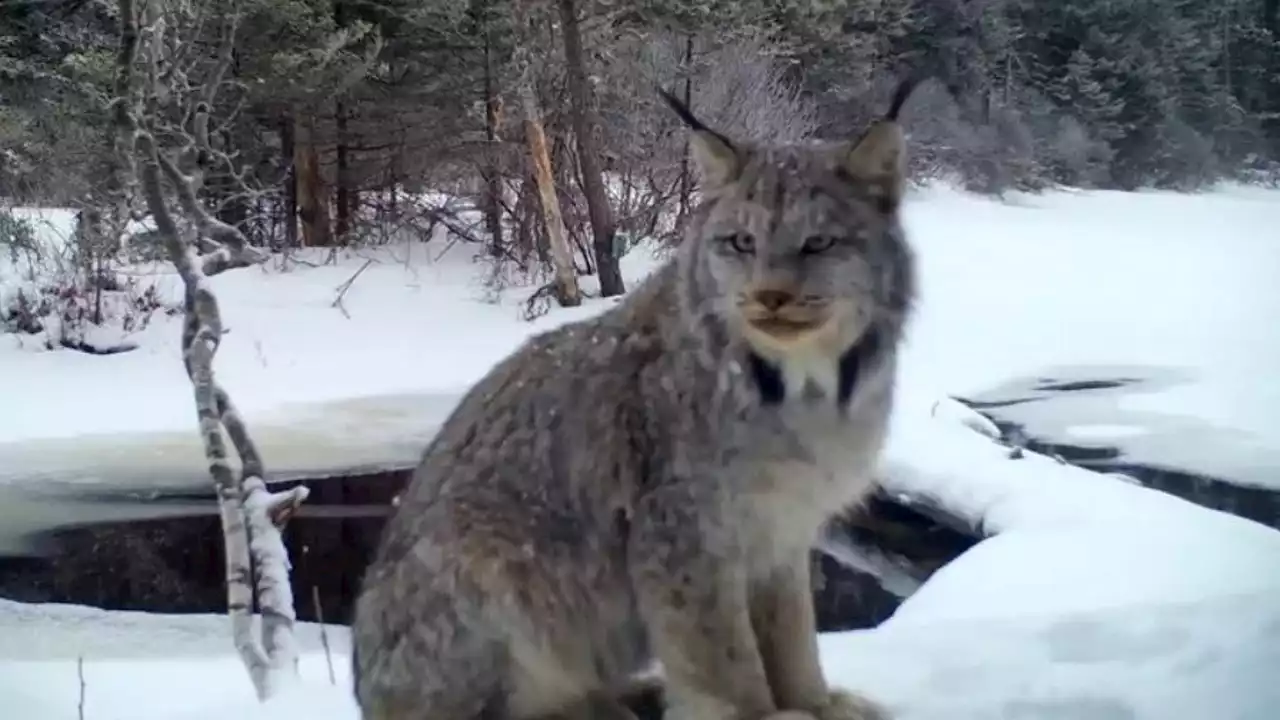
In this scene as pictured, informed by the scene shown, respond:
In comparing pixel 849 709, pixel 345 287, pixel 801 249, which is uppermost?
pixel 801 249

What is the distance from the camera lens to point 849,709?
5.51 ft

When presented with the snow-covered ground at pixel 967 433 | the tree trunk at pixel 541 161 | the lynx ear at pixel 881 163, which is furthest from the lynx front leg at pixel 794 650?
the tree trunk at pixel 541 161

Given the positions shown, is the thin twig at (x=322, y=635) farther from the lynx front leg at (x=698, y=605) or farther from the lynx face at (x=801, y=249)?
the lynx face at (x=801, y=249)

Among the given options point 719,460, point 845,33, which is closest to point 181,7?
point 845,33

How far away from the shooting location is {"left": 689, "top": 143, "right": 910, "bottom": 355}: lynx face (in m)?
1.33

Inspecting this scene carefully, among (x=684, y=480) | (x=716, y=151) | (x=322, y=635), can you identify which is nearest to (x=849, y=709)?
(x=684, y=480)

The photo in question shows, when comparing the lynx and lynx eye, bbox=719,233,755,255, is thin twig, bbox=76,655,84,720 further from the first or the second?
lynx eye, bbox=719,233,755,255

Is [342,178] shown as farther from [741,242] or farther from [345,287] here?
[741,242]

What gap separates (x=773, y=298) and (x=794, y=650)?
0.63m

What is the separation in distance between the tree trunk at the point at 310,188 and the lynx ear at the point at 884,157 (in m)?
1.14

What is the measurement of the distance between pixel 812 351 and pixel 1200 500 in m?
0.73

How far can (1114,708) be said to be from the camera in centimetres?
148

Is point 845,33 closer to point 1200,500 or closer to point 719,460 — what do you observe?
point 719,460

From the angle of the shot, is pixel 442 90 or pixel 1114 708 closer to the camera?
pixel 1114 708
